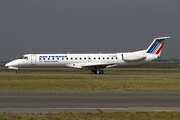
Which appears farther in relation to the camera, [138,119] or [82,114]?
[82,114]

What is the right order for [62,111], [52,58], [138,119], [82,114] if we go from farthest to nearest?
[52,58], [62,111], [82,114], [138,119]

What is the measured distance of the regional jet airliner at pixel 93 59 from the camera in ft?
116

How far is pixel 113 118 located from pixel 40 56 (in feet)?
95.6

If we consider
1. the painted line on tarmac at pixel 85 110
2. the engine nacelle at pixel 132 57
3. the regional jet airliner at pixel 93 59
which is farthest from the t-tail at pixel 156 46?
the painted line on tarmac at pixel 85 110

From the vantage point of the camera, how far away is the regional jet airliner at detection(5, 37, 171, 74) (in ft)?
116

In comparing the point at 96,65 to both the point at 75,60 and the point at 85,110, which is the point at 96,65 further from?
the point at 85,110

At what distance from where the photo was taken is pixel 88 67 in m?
35.7

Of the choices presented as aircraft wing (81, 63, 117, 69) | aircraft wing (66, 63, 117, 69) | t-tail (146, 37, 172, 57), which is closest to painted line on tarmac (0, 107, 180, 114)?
aircraft wing (81, 63, 117, 69)

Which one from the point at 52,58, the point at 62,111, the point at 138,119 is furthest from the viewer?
the point at 52,58

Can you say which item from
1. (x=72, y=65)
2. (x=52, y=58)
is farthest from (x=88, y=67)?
(x=52, y=58)

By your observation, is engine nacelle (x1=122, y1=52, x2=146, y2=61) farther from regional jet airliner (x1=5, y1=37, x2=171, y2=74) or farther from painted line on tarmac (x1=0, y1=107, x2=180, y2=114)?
painted line on tarmac (x1=0, y1=107, x2=180, y2=114)

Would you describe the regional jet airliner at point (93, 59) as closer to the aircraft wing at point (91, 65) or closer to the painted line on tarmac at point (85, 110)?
the aircraft wing at point (91, 65)

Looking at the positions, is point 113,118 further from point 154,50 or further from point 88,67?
point 154,50

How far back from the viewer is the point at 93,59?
36.2 metres
